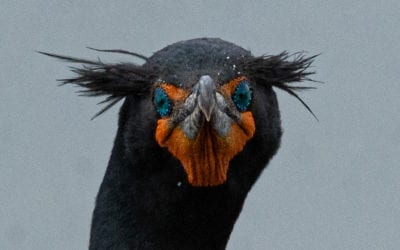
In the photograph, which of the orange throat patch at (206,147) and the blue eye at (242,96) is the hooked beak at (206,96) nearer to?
the orange throat patch at (206,147)

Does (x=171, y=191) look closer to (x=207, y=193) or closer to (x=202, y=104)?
(x=207, y=193)

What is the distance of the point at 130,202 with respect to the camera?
893 centimetres

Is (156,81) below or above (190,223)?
above

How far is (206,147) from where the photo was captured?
27.1 ft

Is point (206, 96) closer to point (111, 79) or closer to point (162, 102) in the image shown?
point (162, 102)

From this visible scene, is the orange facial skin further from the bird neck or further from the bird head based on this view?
the bird neck

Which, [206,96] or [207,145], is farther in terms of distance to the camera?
[207,145]

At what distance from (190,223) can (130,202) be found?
0.37m

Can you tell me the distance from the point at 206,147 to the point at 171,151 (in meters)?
0.24

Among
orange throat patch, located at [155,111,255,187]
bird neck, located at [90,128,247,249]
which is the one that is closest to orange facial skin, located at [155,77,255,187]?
orange throat patch, located at [155,111,255,187]

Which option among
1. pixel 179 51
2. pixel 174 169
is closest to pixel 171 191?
pixel 174 169

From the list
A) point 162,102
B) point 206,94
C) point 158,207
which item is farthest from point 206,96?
point 158,207

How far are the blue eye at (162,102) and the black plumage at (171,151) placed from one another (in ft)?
0.10

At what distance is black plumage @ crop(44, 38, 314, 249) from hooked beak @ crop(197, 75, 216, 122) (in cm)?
18
